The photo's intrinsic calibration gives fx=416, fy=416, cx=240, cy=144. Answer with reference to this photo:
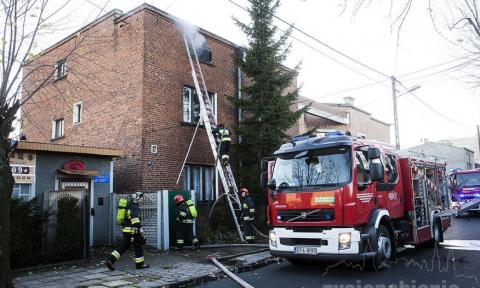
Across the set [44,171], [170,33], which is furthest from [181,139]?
[44,171]

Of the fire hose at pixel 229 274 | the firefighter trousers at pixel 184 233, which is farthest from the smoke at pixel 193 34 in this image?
the fire hose at pixel 229 274

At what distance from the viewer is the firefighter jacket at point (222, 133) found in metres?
14.5

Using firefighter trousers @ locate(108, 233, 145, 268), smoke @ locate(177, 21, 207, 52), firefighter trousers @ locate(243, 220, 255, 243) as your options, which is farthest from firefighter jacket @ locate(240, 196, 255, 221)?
smoke @ locate(177, 21, 207, 52)

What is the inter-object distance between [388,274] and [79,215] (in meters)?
7.53

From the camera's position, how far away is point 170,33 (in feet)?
53.3

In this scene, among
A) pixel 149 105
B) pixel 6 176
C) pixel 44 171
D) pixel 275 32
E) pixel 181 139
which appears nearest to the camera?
pixel 6 176

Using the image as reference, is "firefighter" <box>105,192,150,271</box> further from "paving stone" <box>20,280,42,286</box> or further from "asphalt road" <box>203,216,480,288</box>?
"asphalt road" <box>203,216,480,288</box>

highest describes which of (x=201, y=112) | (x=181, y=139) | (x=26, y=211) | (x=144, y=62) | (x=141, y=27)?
(x=141, y=27)

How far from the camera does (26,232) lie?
31.8 ft

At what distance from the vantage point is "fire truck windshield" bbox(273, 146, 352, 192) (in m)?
8.35

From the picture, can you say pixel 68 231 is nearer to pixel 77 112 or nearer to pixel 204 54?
pixel 77 112

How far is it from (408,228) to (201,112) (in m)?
8.85

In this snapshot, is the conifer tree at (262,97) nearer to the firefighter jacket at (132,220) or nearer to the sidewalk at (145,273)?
the sidewalk at (145,273)

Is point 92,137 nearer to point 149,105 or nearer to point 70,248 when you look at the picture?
point 149,105
